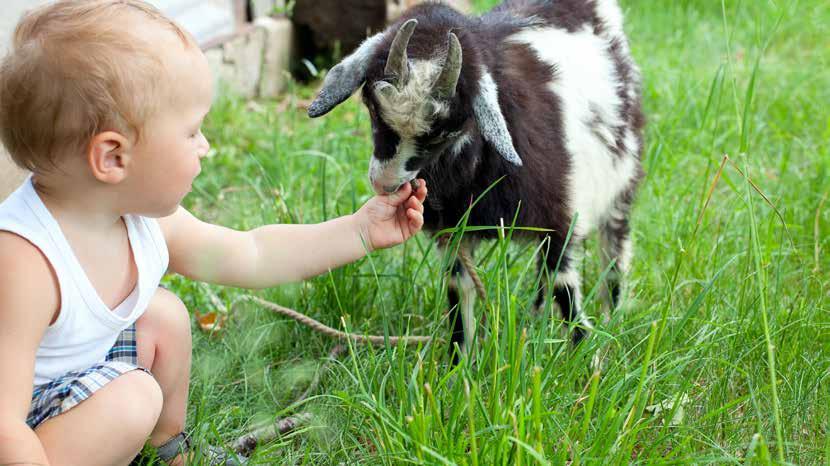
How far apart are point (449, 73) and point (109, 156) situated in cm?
78

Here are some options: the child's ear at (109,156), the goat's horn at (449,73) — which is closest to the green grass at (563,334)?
the goat's horn at (449,73)

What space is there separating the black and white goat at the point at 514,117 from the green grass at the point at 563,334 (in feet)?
0.49

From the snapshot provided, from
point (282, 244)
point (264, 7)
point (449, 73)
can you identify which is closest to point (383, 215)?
point (282, 244)

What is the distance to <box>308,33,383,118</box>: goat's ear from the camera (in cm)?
225

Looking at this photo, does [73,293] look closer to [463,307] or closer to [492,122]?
[492,122]

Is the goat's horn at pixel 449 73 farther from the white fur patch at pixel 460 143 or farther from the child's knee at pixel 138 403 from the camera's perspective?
the child's knee at pixel 138 403

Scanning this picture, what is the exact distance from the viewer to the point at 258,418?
231cm

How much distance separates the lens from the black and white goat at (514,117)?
2195mm

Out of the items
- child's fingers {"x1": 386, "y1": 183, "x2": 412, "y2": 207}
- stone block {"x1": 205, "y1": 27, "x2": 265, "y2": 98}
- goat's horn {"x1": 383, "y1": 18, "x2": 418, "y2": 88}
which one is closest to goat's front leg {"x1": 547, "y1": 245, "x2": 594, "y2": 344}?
child's fingers {"x1": 386, "y1": 183, "x2": 412, "y2": 207}

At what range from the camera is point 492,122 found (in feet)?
7.19

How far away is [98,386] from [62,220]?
A: 332 mm

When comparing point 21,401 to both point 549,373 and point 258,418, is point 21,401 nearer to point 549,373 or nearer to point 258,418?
point 258,418

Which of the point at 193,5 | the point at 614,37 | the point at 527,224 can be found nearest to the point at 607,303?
the point at 527,224

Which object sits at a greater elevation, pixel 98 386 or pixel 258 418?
pixel 98 386
